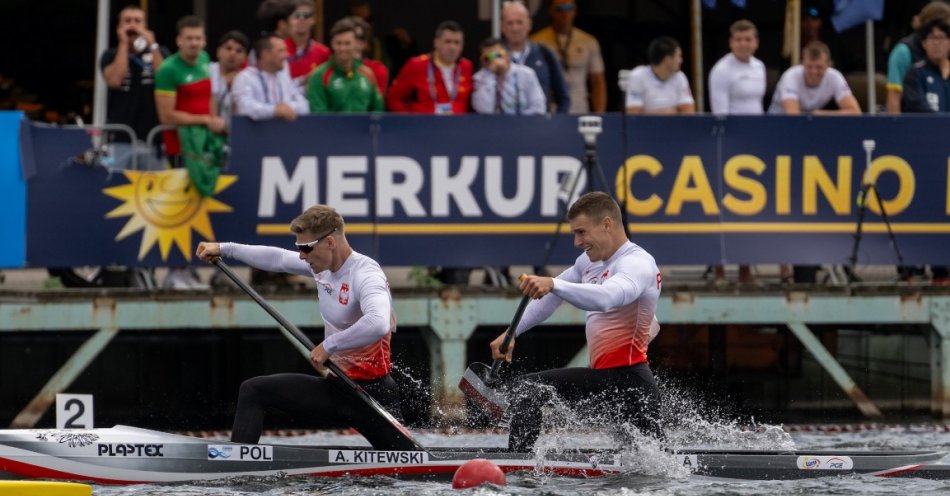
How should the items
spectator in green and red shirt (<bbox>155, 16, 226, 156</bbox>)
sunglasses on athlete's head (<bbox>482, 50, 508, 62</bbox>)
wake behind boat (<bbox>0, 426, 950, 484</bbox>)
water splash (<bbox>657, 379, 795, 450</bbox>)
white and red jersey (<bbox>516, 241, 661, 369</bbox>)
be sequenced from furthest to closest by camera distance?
sunglasses on athlete's head (<bbox>482, 50, 508, 62</bbox>) < spectator in green and red shirt (<bbox>155, 16, 226, 156</bbox>) < water splash (<bbox>657, 379, 795, 450</bbox>) < wake behind boat (<bbox>0, 426, 950, 484</bbox>) < white and red jersey (<bbox>516, 241, 661, 369</bbox>)

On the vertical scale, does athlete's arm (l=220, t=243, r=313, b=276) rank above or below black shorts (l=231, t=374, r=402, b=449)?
above

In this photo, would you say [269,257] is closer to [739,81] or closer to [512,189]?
[512,189]

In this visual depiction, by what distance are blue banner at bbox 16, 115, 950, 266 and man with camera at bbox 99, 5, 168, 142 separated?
0.62 metres

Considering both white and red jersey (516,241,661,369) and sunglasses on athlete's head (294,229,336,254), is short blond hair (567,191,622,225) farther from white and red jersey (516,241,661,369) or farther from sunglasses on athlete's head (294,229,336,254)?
sunglasses on athlete's head (294,229,336,254)

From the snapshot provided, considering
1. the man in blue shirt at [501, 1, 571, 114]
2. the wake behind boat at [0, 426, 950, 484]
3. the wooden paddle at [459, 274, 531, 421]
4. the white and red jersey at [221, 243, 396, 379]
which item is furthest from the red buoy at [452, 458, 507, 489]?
the man in blue shirt at [501, 1, 571, 114]

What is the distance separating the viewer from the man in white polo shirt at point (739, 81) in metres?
13.9

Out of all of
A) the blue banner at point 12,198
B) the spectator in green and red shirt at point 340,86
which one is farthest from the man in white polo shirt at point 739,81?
the blue banner at point 12,198

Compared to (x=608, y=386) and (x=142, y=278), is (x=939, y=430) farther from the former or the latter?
(x=142, y=278)

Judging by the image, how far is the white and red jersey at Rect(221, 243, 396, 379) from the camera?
9602 millimetres

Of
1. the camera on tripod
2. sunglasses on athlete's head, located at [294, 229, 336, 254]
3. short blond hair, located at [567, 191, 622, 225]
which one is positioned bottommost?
sunglasses on athlete's head, located at [294, 229, 336, 254]

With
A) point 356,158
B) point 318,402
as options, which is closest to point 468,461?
point 318,402

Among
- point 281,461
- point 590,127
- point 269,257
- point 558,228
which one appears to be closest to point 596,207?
point 269,257

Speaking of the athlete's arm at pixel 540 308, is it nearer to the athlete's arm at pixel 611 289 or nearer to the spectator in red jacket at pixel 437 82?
the athlete's arm at pixel 611 289

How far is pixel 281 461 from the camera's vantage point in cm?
1007
